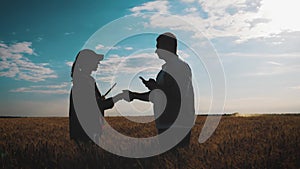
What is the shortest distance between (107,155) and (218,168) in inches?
82.6

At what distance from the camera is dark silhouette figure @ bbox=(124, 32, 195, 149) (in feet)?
20.1

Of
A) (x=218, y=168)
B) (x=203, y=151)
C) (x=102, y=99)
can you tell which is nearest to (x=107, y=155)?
(x=102, y=99)

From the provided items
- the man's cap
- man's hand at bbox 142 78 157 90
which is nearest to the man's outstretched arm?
man's hand at bbox 142 78 157 90

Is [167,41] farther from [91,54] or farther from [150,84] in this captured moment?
[91,54]

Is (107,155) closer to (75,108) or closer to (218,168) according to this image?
(75,108)

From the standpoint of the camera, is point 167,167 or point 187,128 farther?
point 187,128

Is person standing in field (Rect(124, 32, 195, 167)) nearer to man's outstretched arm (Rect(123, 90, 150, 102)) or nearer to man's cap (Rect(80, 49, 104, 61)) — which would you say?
man's outstretched arm (Rect(123, 90, 150, 102))

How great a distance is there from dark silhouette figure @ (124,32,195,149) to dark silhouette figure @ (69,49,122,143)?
0.90 m

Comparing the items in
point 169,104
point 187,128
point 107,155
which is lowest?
point 107,155

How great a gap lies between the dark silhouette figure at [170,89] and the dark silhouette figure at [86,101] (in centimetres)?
90

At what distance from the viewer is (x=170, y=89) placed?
6152 mm

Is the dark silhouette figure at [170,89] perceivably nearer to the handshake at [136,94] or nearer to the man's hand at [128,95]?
the handshake at [136,94]

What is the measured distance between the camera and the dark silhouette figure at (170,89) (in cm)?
614

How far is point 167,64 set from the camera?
20.2ft
